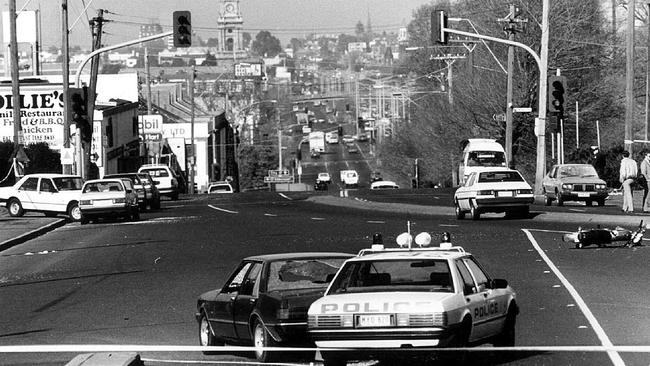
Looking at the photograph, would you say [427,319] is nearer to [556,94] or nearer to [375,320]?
[375,320]

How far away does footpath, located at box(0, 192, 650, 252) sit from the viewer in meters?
35.8

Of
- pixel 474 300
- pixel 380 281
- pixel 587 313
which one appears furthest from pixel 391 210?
pixel 474 300

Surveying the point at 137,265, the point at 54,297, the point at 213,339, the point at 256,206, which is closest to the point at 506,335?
the point at 213,339

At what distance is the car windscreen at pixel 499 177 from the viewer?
3912cm

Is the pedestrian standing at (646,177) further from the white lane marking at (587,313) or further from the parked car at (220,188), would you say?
the parked car at (220,188)

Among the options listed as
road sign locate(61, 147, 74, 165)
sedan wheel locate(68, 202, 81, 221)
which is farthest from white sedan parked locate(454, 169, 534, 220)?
road sign locate(61, 147, 74, 165)

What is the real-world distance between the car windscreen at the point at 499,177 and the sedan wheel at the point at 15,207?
18401 millimetres

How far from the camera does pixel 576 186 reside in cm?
4538

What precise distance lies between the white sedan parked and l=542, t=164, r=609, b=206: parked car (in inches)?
251

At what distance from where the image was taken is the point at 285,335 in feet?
46.1

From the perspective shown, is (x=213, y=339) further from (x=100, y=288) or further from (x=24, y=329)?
(x=100, y=288)

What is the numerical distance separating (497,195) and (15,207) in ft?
63.3

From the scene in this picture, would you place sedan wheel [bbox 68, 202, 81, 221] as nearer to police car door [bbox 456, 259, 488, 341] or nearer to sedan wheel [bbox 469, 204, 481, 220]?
sedan wheel [bbox 469, 204, 481, 220]

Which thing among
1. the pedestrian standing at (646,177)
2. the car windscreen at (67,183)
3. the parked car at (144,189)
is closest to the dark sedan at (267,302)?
the pedestrian standing at (646,177)
